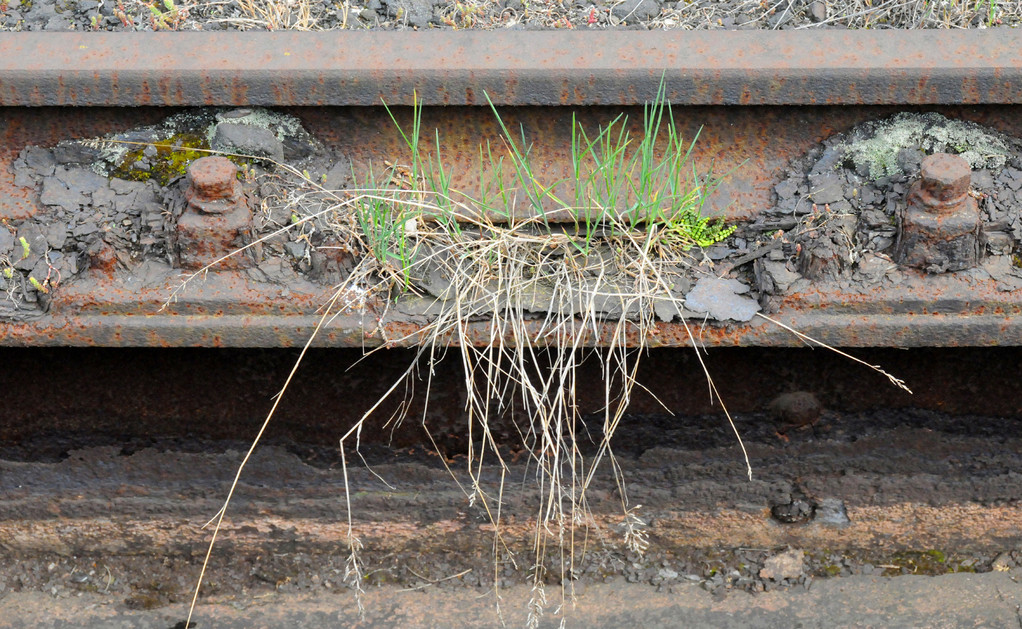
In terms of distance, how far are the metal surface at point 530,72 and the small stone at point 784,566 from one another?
124 cm

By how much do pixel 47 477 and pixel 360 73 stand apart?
1324 mm

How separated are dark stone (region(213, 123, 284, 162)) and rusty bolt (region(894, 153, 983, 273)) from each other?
136 cm

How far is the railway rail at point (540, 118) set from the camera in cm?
190

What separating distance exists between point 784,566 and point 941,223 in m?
1.15

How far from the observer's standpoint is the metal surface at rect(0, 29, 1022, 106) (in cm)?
212

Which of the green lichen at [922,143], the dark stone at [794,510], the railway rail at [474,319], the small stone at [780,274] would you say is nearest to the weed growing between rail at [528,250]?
the railway rail at [474,319]

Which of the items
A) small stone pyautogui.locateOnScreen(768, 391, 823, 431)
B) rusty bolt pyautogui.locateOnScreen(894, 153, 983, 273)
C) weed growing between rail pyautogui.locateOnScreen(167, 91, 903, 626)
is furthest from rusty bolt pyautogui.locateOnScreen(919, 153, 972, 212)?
small stone pyautogui.locateOnScreen(768, 391, 823, 431)

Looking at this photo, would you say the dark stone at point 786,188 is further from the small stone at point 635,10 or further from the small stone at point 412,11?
the small stone at point 412,11

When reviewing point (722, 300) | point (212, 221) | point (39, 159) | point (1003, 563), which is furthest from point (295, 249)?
point (1003, 563)

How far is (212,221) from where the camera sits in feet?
6.46

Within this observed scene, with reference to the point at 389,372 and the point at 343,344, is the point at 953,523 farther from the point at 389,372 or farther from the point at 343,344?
the point at 343,344

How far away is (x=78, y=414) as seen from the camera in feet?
7.80

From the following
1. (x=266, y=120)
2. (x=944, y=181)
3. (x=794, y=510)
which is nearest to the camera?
(x=944, y=181)

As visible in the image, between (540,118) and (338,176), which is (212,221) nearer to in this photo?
(338,176)
